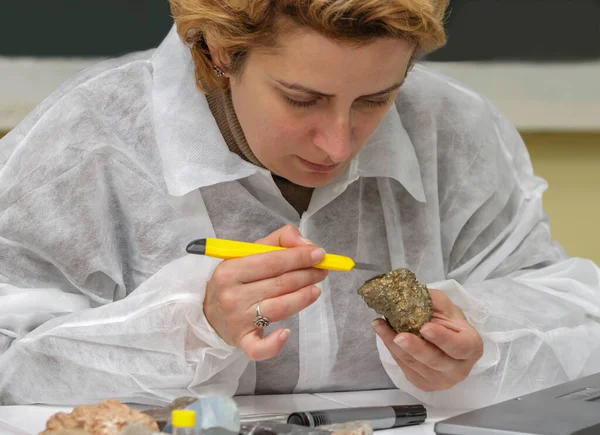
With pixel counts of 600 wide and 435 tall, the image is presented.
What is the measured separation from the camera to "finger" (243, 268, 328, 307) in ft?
2.62

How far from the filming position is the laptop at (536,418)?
64 cm

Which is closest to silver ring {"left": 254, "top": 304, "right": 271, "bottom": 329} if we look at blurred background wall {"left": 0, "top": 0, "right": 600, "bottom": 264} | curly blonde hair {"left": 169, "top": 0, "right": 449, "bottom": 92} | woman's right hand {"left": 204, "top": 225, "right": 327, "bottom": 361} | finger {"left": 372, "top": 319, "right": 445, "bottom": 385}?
woman's right hand {"left": 204, "top": 225, "right": 327, "bottom": 361}

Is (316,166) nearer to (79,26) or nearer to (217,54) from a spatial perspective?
(217,54)

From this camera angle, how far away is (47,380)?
0.88 metres

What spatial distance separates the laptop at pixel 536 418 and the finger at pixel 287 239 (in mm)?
229

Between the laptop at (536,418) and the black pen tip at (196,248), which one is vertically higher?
the black pen tip at (196,248)

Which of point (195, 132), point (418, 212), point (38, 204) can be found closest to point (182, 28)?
point (195, 132)

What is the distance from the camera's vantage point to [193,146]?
95cm

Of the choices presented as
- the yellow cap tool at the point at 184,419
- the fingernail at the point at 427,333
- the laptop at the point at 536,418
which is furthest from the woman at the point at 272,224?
the yellow cap tool at the point at 184,419

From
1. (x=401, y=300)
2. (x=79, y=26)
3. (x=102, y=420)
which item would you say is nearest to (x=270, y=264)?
(x=401, y=300)

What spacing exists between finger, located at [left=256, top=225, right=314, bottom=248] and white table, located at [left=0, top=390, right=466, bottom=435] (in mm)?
161

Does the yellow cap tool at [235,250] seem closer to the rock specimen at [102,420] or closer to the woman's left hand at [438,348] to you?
the woman's left hand at [438,348]

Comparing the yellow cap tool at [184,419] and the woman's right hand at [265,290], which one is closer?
the yellow cap tool at [184,419]

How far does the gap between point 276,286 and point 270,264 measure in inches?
0.9
